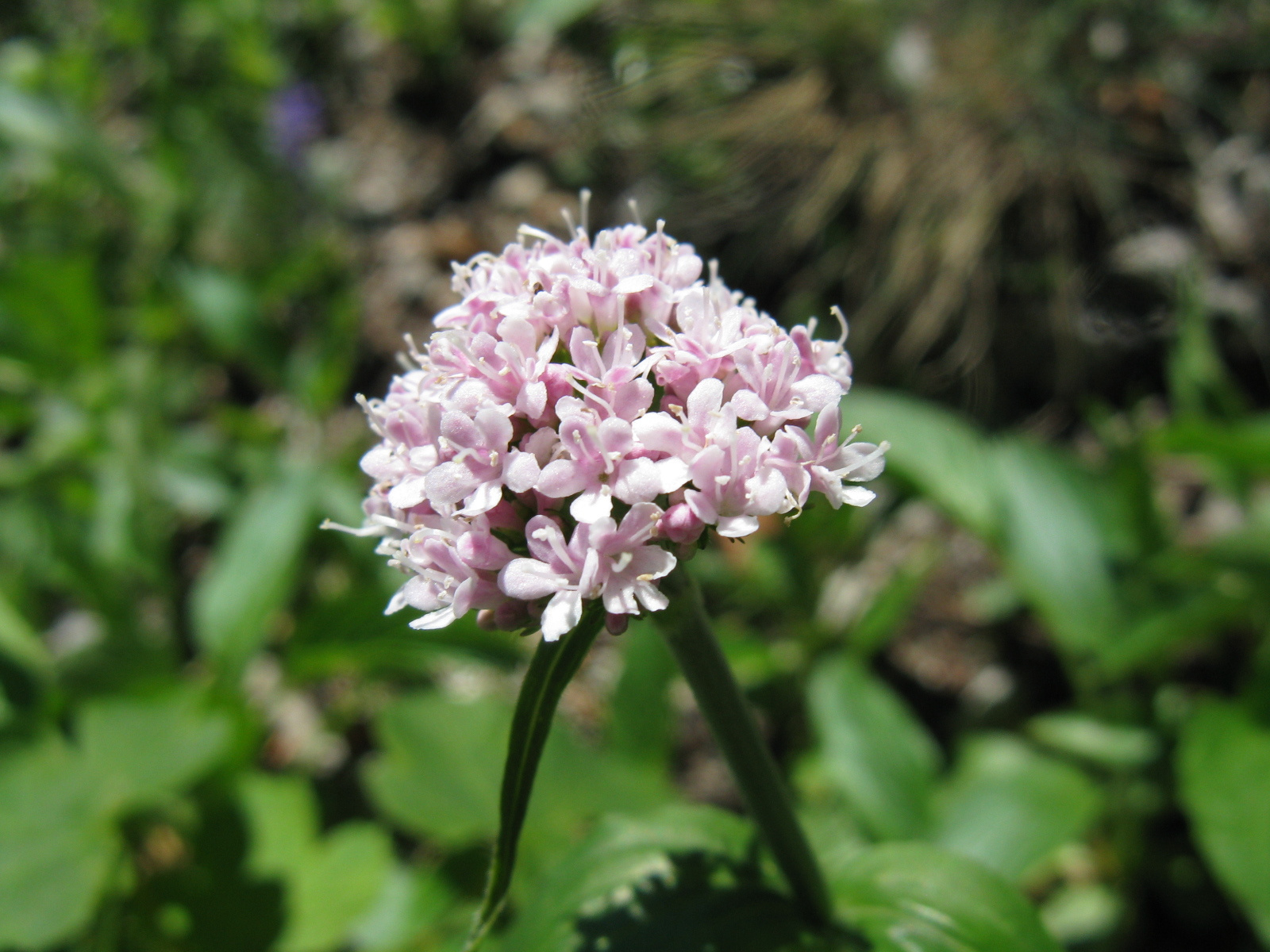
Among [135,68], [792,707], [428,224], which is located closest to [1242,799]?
[792,707]

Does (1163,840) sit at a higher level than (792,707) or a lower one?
lower

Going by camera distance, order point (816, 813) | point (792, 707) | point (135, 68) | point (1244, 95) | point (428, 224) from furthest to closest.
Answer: point (135, 68), point (428, 224), point (1244, 95), point (792, 707), point (816, 813)

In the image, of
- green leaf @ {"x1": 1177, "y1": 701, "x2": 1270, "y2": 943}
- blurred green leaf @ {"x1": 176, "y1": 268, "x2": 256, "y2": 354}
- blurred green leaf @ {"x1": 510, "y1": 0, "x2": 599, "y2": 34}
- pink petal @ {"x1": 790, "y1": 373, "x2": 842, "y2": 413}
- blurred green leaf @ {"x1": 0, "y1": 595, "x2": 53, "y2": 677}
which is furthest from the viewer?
blurred green leaf @ {"x1": 510, "y1": 0, "x2": 599, "y2": 34}

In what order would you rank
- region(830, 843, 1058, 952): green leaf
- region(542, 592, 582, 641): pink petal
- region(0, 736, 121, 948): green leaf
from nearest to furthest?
region(542, 592, 582, 641): pink petal → region(830, 843, 1058, 952): green leaf → region(0, 736, 121, 948): green leaf

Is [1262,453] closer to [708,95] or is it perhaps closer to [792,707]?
[792,707]

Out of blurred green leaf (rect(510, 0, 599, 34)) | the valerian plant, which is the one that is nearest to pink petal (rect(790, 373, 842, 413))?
the valerian plant

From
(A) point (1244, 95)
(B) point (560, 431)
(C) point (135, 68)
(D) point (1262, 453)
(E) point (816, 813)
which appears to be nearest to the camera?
(B) point (560, 431)

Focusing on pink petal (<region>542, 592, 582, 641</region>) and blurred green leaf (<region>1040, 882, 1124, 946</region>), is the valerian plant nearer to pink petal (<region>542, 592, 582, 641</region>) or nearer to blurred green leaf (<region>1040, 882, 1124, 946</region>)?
pink petal (<region>542, 592, 582, 641</region>)
